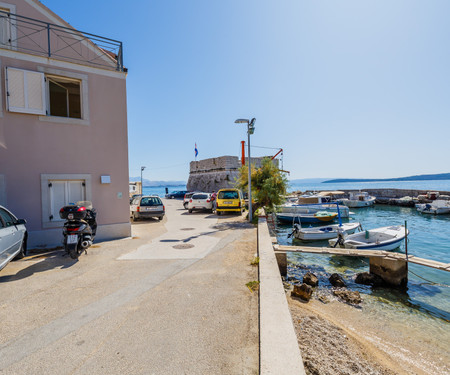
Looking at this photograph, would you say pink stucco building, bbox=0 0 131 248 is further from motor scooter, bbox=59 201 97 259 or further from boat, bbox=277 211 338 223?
boat, bbox=277 211 338 223

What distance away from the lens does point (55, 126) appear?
8.65 meters

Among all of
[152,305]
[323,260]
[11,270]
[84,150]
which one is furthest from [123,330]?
[323,260]

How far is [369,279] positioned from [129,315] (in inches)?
313

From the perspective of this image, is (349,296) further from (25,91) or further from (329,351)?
(25,91)

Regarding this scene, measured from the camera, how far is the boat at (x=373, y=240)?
12.2 meters

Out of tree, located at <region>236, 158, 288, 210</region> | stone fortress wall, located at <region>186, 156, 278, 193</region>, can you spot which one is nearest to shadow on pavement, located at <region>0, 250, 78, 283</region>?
tree, located at <region>236, 158, 288, 210</region>

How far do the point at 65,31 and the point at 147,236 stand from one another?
8056 mm

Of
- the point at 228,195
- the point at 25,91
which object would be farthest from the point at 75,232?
the point at 228,195

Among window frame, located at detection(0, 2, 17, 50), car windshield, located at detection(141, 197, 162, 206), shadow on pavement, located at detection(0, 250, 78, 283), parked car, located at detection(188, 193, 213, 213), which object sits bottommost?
shadow on pavement, located at detection(0, 250, 78, 283)

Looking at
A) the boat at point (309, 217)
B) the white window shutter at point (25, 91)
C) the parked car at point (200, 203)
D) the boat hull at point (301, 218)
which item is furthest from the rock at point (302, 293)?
the boat hull at point (301, 218)

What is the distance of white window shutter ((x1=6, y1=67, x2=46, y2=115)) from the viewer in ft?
26.1

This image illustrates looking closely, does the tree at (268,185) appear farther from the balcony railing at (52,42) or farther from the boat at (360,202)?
the boat at (360,202)

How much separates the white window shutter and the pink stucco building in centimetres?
3

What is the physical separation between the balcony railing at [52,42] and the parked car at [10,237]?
227 inches
